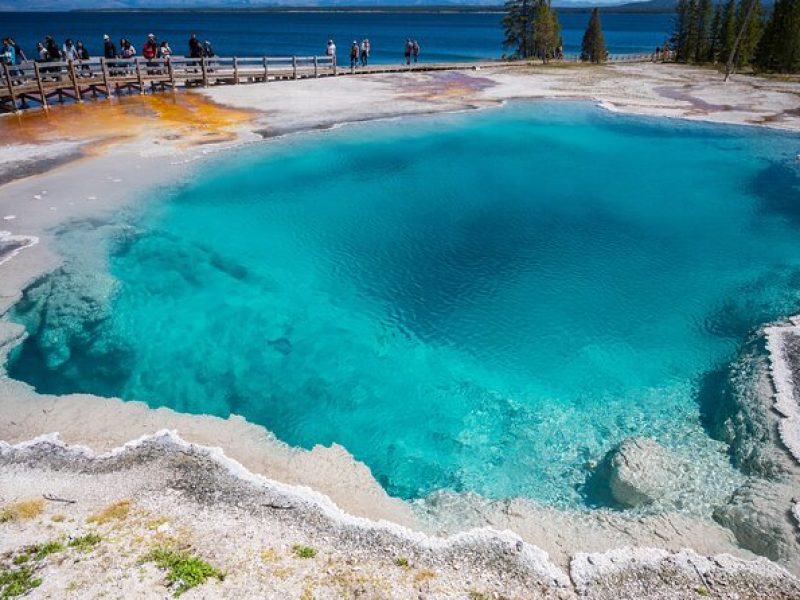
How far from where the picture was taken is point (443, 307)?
13891 millimetres

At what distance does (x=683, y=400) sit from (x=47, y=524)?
10.7 metres

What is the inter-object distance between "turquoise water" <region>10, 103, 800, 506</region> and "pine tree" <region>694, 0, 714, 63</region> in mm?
37564

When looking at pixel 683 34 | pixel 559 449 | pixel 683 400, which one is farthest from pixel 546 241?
pixel 683 34

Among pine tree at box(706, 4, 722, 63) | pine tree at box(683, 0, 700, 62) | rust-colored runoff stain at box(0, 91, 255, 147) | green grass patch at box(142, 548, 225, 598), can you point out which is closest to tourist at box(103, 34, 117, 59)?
rust-colored runoff stain at box(0, 91, 255, 147)

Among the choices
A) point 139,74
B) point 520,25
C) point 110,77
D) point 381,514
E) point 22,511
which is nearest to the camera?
point 22,511

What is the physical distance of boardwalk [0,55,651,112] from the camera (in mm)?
27719

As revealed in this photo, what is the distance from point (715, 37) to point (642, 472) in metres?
58.9

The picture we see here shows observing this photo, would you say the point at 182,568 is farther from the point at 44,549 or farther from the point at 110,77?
the point at 110,77

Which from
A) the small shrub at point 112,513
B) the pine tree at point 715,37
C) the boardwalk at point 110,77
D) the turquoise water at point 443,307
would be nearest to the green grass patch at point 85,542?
the small shrub at point 112,513

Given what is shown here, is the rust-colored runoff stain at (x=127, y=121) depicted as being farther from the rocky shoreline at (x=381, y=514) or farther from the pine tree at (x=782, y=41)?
the pine tree at (x=782, y=41)

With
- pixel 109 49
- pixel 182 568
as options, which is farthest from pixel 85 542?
pixel 109 49

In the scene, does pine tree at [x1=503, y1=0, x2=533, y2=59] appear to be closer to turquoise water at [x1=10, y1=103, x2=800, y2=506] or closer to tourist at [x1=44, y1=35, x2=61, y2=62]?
turquoise water at [x1=10, y1=103, x2=800, y2=506]

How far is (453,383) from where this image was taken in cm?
1148

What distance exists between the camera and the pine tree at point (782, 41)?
144 ft
